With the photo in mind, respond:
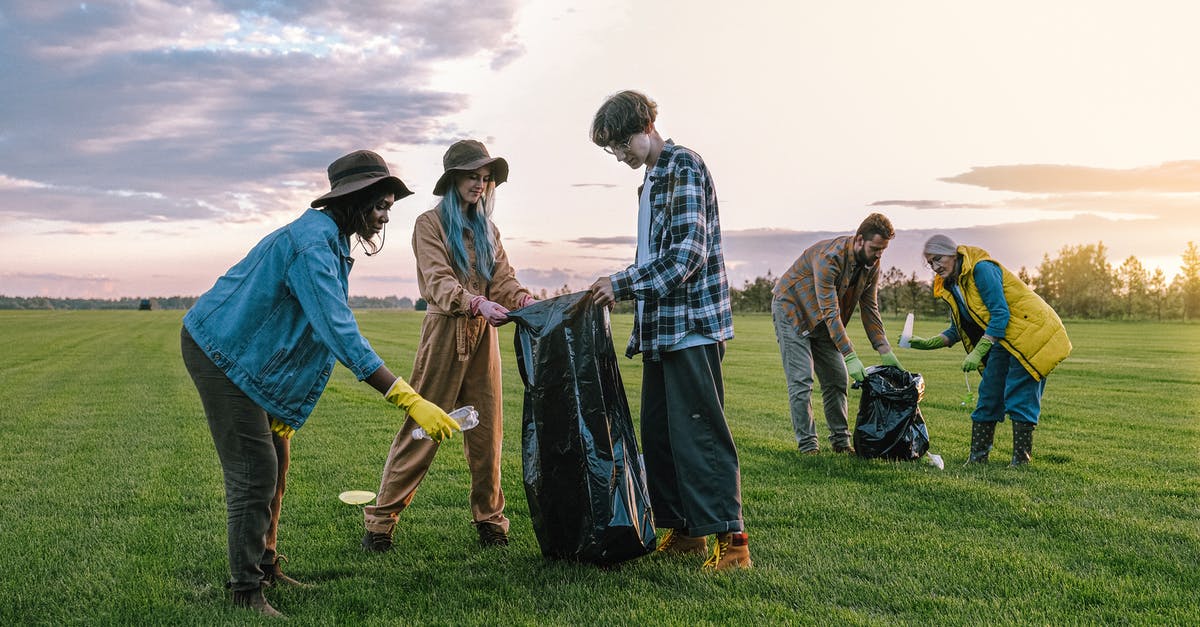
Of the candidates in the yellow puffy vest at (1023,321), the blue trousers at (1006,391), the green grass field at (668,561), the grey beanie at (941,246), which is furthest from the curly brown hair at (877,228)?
the green grass field at (668,561)

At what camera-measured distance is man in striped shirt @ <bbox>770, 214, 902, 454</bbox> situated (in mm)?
6354

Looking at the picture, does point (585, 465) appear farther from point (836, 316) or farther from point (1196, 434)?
point (1196, 434)

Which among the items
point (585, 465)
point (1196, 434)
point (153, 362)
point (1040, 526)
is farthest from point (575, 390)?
point (153, 362)

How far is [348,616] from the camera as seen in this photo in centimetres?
334

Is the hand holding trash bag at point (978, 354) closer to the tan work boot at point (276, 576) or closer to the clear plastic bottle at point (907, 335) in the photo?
the clear plastic bottle at point (907, 335)

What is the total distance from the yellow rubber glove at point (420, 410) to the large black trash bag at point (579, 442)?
0.59 meters

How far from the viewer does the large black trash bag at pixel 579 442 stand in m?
3.69

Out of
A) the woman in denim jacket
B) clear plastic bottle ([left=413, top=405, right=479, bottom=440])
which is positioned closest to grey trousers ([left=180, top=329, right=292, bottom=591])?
the woman in denim jacket

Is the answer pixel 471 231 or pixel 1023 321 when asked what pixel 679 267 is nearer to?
pixel 471 231

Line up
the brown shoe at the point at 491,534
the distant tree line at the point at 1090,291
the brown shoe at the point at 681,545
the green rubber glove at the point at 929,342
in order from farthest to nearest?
the distant tree line at the point at 1090,291 → the green rubber glove at the point at 929,342 → the brown shoe at the point at 491,534 → the brown shoe at the point at 681,545

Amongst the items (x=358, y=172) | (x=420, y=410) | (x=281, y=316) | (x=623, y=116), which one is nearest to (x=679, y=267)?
(x=623, y=116)

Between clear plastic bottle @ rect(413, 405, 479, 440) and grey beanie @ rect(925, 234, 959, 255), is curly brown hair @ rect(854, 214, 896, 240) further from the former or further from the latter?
clear plastic bottle @ rect(413, 405, 479, 440)

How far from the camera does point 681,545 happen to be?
4.09 m

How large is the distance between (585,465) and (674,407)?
50 centimetres
